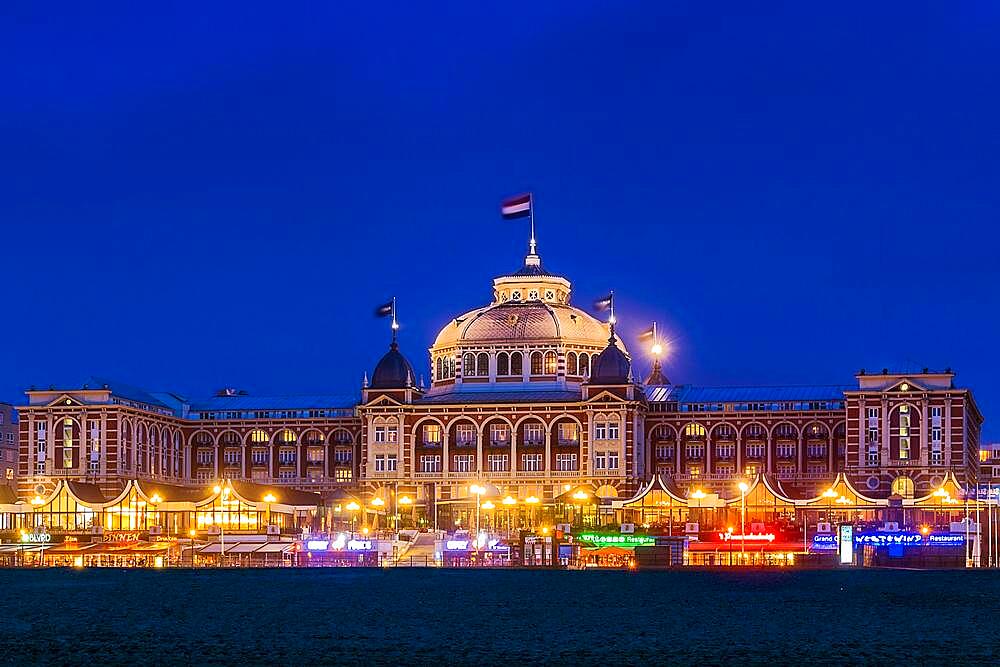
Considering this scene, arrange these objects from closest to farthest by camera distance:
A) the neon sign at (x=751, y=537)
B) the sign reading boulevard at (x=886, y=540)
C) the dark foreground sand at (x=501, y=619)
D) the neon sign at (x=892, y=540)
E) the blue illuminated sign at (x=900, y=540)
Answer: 1. the dark foreground sand at (x=501, y=619)
2. the sign reading boulevard at (x=886, y=540)
3. the neon sign at (x=892, y=540)
4. the blue illuminated sign at (x=900, y=540)
5. the neon sign at (x=751, y=537)

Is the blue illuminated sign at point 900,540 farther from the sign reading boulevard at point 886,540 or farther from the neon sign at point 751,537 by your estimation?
the neon sign at point 751,537

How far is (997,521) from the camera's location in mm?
197875

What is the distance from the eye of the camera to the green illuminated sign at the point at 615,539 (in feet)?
624

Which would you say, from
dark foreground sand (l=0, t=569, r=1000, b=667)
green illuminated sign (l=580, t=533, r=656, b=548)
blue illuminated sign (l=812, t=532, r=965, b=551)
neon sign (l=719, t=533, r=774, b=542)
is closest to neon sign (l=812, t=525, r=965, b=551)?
blue illuminated sign (l=812, t=532, r=965, b=551)

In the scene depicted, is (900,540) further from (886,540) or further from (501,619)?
(501,619)

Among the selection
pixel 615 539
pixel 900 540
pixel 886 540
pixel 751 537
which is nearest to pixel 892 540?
pixel 886 540

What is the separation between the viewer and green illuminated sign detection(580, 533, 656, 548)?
7490 inches

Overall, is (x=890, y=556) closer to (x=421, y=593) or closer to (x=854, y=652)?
(x=421, y=593)

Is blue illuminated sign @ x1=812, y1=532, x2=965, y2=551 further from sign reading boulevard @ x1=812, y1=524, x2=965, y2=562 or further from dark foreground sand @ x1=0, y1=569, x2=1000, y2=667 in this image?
dark foreground sand @ x1=0, y1=569, x2=1000, y2=667

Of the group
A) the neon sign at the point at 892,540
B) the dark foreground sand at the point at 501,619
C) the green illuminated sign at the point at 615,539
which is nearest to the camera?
the dark foreground sand at the point at 501,619

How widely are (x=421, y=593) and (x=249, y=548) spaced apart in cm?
5779

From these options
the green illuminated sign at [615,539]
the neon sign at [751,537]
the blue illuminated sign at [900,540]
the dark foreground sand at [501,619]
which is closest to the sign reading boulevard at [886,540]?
the blue illuminated sign at [900,540]

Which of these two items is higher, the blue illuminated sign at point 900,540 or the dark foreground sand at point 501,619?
the blue illuminated sign at point 900,540

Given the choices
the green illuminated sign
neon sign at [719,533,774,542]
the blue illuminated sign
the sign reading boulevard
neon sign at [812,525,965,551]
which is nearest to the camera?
the sign reading boulevard
